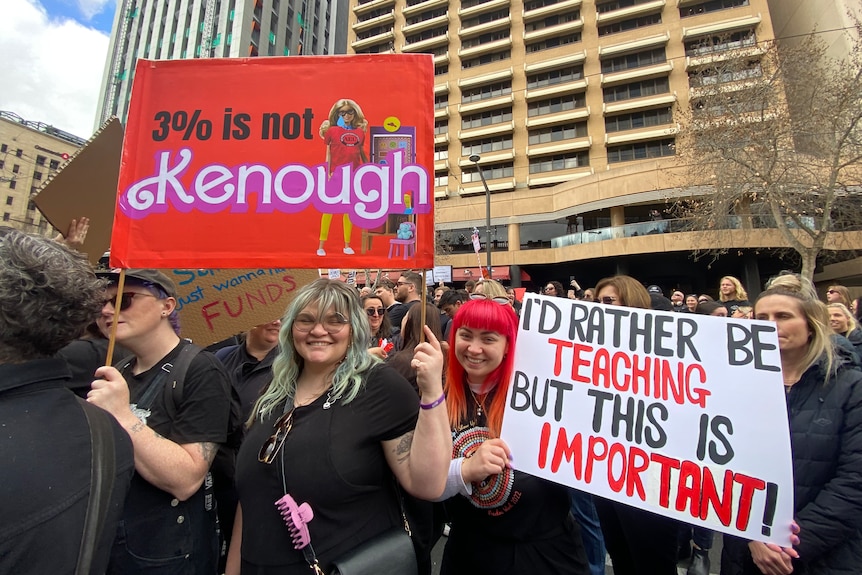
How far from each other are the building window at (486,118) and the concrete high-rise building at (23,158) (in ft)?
147

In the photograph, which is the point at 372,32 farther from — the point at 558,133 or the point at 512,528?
the point at 512,528

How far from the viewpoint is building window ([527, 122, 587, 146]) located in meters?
32.5

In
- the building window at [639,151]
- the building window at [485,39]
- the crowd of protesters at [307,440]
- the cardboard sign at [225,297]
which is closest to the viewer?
the crowd of protesters at [307,440]

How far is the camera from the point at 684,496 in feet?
5.54

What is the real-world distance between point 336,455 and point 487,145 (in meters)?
36.7

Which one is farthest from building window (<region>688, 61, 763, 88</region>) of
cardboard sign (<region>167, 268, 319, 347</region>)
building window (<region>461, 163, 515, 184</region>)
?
building window (<region>461, 163, 515, 184</region>)

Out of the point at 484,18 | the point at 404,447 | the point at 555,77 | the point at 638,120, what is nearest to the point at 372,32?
the point at 484,18

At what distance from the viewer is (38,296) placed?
3.53 feet

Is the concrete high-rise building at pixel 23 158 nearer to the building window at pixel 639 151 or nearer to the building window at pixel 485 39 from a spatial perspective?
the building window at pixel 485 39

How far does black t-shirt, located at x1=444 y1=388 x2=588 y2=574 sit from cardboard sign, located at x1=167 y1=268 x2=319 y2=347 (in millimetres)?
1567

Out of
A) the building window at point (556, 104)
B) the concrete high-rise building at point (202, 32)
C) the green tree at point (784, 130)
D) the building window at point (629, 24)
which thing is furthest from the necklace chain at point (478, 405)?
the concrete high-rise building at point (202, 32)

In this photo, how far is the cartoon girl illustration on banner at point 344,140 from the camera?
187cm

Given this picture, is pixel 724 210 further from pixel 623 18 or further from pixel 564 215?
pixel 623 18

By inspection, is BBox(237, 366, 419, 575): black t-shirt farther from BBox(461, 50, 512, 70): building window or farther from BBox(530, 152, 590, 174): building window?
BBox(461, 50, 512, 70): building window
